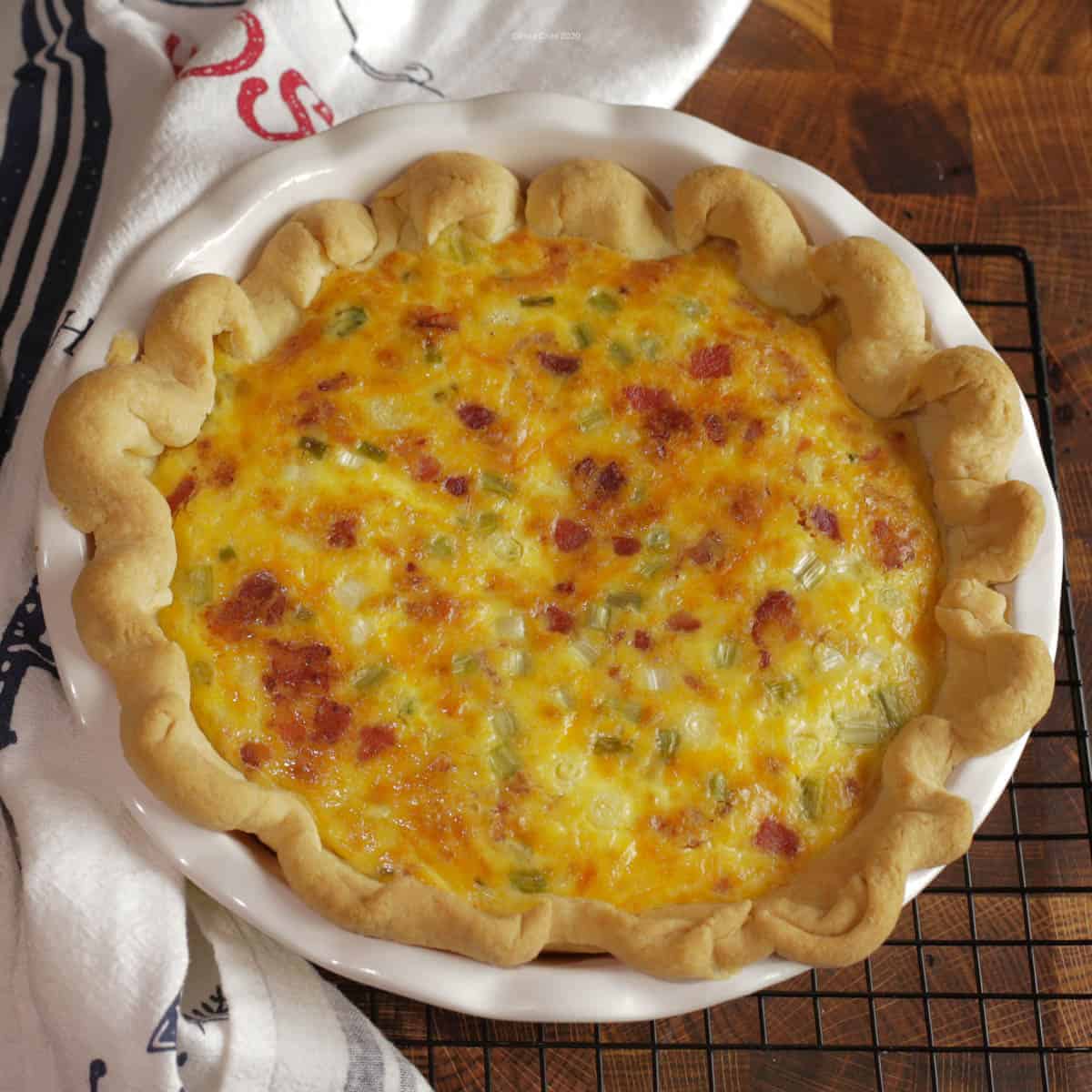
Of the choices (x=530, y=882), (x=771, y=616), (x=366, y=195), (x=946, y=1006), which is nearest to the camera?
(x=530, y=882)

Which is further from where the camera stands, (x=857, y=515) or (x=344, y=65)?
(x=344, y=65)

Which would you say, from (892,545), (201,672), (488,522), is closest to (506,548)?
(488,522)

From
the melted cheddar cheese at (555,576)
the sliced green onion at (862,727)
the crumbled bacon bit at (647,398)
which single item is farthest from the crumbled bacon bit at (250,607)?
the sliced green onion at (862,727)

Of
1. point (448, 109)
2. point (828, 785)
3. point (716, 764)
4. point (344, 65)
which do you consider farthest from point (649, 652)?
point (344, 65)

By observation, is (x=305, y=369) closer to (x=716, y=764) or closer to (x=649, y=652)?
(x=649, y=652)

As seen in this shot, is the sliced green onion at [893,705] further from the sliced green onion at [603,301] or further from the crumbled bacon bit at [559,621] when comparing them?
the sliced green onion at [603,301]

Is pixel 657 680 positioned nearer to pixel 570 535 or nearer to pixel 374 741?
pixel 570 535
